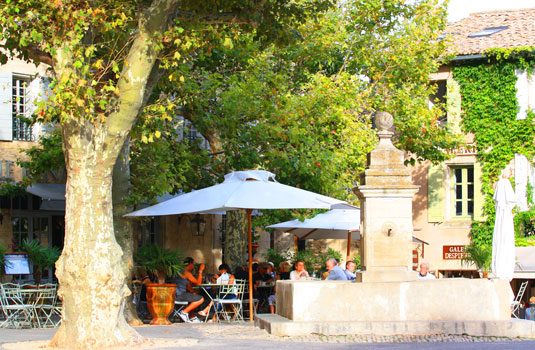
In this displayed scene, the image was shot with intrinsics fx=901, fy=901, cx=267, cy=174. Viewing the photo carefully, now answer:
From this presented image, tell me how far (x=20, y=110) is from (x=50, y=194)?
2.49 m

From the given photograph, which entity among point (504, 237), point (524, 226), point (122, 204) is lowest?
point (504, 237)

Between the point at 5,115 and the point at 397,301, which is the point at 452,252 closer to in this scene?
the point at 5,115

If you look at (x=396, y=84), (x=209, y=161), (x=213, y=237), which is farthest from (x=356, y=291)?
(x=213, y=237)

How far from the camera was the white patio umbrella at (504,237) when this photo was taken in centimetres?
1463

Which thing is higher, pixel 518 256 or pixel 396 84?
pixel 396 84

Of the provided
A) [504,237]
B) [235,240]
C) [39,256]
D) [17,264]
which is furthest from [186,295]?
[504,237]

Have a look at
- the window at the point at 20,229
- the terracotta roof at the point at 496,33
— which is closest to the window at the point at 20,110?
the window at the point at 20,229

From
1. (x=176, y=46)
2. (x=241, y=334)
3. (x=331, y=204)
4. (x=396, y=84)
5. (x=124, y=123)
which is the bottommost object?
(x=241, y=334)

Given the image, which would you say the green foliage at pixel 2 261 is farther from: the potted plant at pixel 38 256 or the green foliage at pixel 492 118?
the green foliage at pixel 492 118

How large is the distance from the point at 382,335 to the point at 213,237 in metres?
16.5

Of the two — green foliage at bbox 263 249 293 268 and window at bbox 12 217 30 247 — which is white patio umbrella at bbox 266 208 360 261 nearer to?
window at bbox 12 217 30 247

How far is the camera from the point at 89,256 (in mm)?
11484

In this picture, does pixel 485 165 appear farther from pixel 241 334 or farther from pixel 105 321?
pixel 105 321

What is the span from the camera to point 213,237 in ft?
94.6
